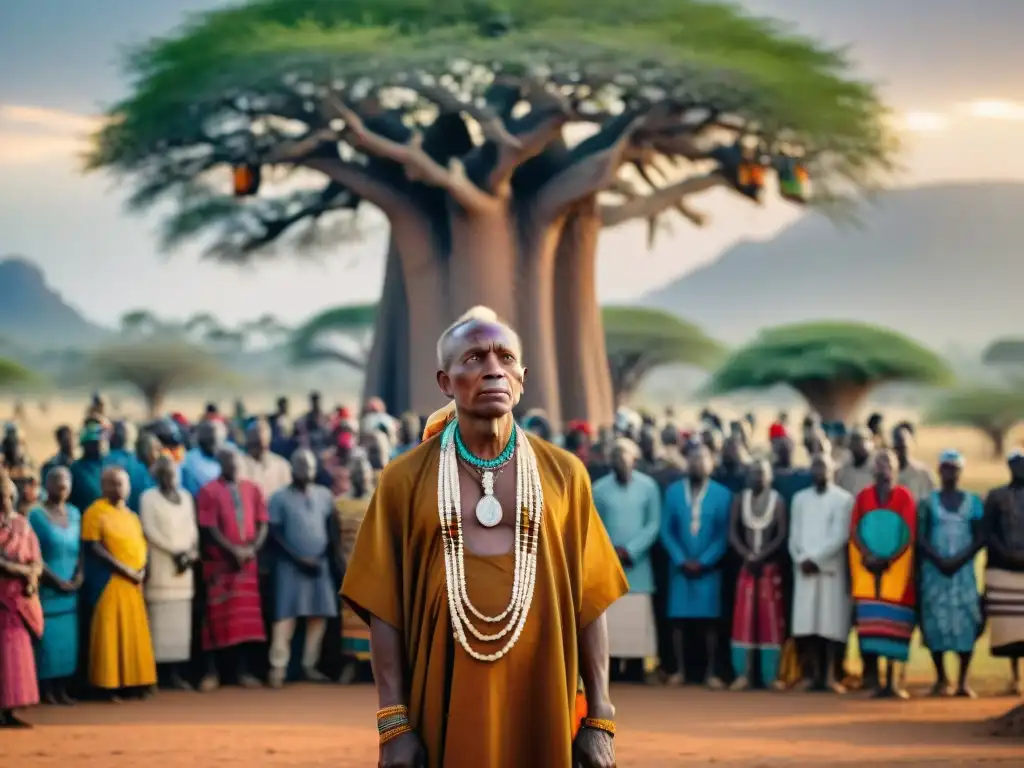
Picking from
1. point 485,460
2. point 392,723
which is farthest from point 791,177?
point 392,723

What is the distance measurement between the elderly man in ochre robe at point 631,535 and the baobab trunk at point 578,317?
46.8 ft

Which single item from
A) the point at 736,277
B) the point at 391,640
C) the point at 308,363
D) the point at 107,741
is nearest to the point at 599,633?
the point at 391,640

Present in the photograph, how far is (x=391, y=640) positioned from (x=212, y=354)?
57401 millimetres

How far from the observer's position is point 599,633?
533 centimetres

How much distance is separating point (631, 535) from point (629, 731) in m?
1.91

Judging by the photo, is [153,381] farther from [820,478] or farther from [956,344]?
[956,344]

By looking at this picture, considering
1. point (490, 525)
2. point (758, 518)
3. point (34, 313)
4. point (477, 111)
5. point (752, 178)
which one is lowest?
point (490, 525)

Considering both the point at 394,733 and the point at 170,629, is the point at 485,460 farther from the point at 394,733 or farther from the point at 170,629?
the point at 170,629

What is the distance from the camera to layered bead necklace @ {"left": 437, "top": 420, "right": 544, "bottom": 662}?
5141 millimetres

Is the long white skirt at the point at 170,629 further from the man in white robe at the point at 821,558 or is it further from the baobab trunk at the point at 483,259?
the baobab trunk at the point at 483,259

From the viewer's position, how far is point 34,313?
83.4m

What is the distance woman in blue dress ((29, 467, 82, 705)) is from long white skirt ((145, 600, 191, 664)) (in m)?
0.65

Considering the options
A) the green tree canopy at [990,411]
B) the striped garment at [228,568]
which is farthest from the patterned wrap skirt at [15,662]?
the green tree canopy at [990,411]

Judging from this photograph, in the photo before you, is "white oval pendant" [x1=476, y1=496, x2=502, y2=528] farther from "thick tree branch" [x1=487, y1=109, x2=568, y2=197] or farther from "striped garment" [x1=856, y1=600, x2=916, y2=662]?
"thick tree branch" [x1=487, y1=109, x2=568, y2=197]
